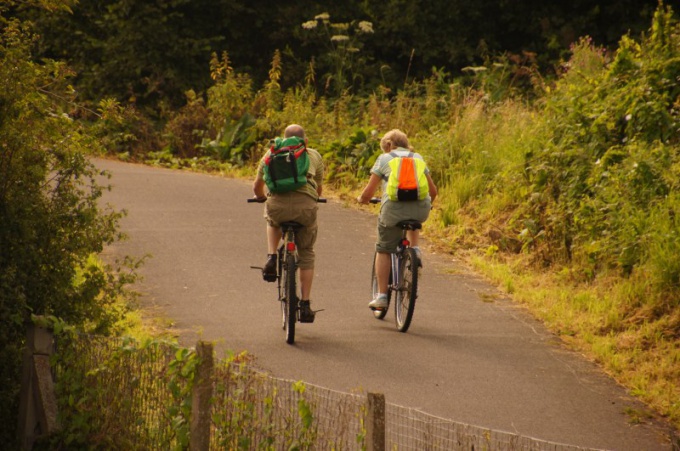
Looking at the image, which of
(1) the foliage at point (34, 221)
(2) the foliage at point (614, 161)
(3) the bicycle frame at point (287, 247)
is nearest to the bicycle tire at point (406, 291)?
(3) the bicycle frame at point (287, 247)

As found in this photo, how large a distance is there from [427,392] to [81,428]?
101 inches

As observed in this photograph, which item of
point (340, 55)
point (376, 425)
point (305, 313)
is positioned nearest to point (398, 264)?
point (305, 313)

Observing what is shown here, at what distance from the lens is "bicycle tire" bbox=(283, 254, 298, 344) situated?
908 cm

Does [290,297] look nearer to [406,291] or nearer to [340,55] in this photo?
[406,291]

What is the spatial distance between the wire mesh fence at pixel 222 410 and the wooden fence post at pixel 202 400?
0.07 metres

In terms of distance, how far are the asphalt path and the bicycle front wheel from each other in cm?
13

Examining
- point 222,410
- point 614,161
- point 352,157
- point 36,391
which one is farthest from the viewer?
point 352,157

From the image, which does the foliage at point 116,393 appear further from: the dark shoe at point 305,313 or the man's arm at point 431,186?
the man's arm at point 431,186

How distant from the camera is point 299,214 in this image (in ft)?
30.5

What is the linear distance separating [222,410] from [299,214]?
3217 mm

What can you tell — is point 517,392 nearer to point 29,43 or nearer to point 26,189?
point 26,189

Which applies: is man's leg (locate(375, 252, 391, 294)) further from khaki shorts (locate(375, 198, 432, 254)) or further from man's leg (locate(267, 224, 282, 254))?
man's leg (locate(267, 224, 282, 254))

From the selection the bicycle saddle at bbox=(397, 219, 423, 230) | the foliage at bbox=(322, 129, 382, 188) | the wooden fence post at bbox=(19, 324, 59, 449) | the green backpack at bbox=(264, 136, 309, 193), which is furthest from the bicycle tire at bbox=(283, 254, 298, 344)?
the foliage at bbox=(322, 129, 382, 188)

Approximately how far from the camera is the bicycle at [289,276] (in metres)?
9.10
